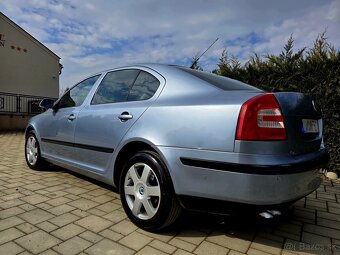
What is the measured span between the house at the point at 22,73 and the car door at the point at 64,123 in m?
10.2

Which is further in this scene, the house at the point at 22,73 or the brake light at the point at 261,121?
the house at the point at 22,73

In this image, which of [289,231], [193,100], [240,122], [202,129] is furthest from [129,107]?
[289,231]

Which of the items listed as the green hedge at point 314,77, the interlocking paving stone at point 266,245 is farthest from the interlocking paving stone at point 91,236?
the green hedge at point 314,77

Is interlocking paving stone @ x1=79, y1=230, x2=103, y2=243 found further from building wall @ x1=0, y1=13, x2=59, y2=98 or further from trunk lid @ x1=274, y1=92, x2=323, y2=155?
building wall @ x1=0, y1=13, x2=59, y2=98

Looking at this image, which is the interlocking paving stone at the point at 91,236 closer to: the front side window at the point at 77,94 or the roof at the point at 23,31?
the front side window at the point at 77,94

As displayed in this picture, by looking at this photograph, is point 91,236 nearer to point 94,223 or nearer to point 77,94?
point 94,223

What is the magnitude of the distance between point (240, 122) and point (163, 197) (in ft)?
2.84

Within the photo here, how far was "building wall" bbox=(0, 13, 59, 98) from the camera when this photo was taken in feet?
51.5

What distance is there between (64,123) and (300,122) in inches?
110

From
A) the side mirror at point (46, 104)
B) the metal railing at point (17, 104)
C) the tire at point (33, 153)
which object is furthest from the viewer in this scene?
the metal railing at point (17, 104)

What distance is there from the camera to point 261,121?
2094 millimetres

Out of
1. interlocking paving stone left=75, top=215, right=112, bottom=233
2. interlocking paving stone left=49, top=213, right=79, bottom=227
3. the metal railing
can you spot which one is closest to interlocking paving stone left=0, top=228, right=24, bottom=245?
interlocking paving stone left=49, top=213, right=79, bottom=227

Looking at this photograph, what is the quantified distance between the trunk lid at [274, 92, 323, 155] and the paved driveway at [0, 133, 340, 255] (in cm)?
80

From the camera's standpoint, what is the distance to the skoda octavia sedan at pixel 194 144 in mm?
2061
